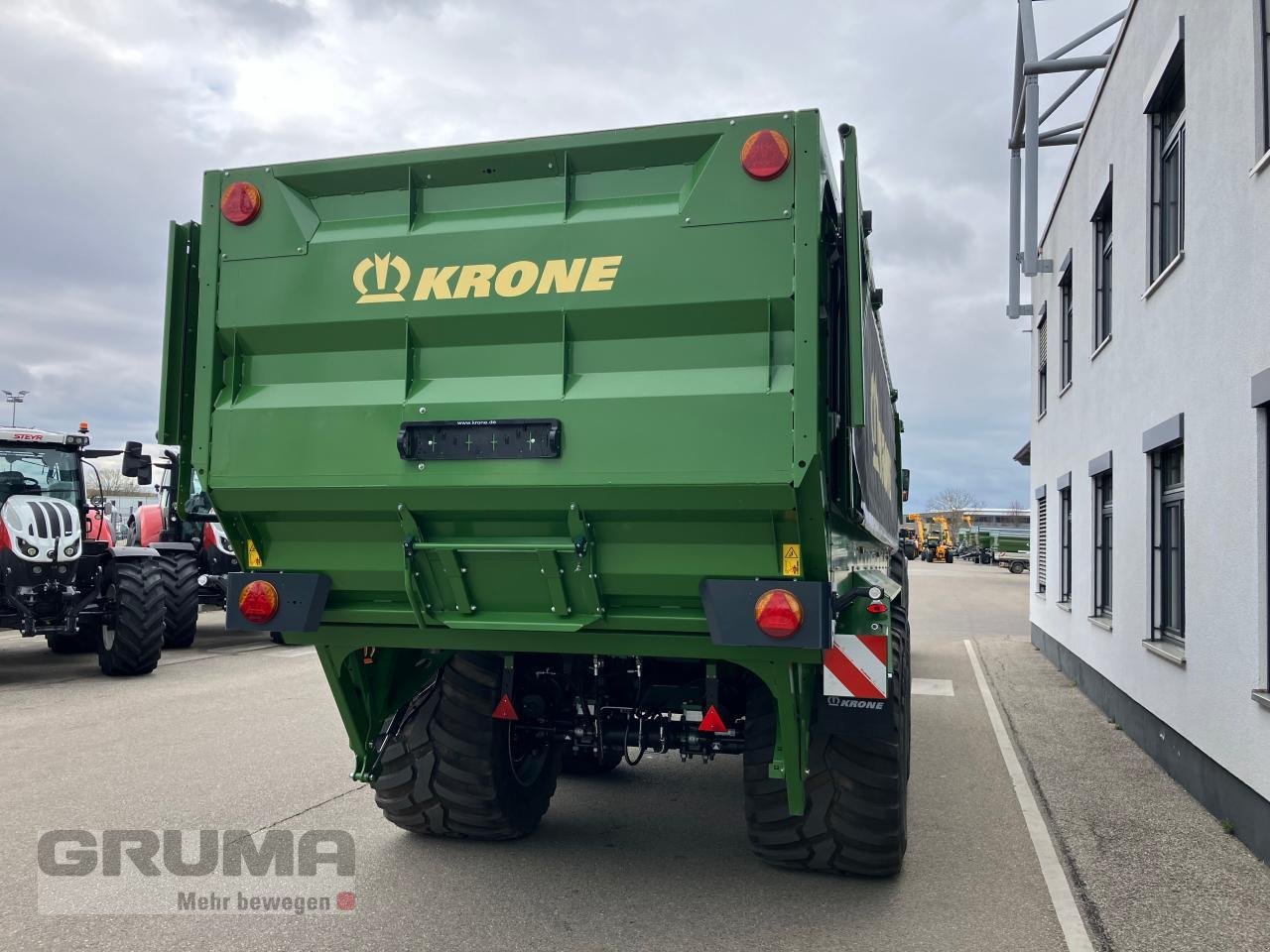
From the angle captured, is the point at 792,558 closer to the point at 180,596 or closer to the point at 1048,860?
the point at 1048,860

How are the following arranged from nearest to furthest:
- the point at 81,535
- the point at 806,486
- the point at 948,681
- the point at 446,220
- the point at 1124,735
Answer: the point at 806,486
the point at 446,220
the point at 1124,735
the point at 81,535
the point at 948,681


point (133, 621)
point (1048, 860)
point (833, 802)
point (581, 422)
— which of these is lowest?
point (1048, 860)

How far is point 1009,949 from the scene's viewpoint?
158 inches

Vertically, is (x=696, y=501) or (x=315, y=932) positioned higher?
(x=696, y=501)

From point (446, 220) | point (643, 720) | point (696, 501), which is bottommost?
point (643, 720)

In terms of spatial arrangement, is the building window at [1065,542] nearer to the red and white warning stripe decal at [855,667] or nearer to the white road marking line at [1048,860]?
the white road marking line at [1048,860]

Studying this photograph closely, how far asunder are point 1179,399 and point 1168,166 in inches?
91.4

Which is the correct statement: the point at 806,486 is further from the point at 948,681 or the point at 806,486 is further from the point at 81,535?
the point at 81,535

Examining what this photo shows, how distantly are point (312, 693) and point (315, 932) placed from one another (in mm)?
6336

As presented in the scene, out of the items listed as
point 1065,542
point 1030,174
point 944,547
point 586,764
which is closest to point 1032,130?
point 1030,174

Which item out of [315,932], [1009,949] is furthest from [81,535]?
[1009,949]

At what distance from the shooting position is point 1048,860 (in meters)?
5.21

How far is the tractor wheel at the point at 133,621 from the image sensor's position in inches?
420

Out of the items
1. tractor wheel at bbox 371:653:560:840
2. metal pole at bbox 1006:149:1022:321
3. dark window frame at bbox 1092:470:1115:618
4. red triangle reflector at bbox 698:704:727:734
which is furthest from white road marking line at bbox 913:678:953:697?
metal pole at bbox 1006:149:1022:321
